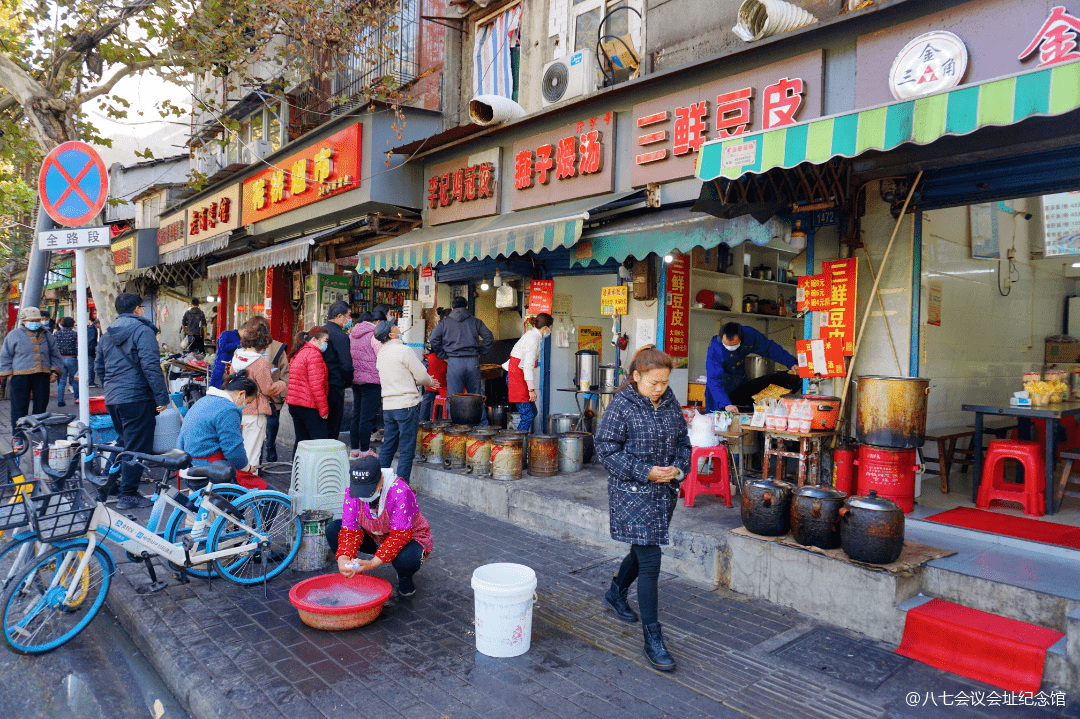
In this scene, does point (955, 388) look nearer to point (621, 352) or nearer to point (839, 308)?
point (839, 308)

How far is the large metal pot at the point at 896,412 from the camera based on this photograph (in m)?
5.54

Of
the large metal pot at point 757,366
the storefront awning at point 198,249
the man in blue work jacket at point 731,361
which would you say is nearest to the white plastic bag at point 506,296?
the man in blue work jacket at point 731,361

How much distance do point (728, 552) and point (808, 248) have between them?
319cm

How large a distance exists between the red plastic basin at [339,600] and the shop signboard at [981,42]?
514cm

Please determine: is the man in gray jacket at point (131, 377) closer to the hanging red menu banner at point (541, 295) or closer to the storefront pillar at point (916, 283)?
the hanging red menu banner at point (541, 295)

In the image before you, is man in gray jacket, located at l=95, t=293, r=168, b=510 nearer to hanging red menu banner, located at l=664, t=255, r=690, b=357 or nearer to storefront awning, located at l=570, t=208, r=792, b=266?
storefront awning, located at l=570, t=208, r=792, b=266

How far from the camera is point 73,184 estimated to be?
5805 mm

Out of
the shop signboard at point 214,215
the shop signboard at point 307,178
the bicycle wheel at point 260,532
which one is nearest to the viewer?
the bicycle wheel at point 260,532

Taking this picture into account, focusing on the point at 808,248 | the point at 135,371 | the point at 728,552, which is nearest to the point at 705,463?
the point at 728,552

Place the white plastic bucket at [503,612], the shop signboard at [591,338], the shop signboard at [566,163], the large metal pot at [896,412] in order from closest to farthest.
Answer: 1. the white plastic bucket at [503,612]
2. the large metal pot at [896,412]
3. the shop signboard at [566,163]
4. the shop signboard at [591,338]

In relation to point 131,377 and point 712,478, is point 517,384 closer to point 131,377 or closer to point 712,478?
point 712,478

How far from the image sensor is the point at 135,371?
274 inches

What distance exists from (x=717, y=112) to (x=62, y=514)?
6.73m

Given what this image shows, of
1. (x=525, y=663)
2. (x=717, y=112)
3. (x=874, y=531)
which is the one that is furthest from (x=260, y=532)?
(x=717, y=112)
